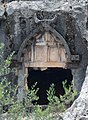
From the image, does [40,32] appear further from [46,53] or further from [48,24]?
[46,53]

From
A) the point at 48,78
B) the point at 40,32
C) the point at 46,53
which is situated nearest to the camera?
the point at 40,32

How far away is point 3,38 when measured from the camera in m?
11.3

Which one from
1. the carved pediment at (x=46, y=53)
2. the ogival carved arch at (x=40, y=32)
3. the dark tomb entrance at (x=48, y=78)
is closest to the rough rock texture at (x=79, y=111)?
the ogival carved arch at (x=40, y=32)

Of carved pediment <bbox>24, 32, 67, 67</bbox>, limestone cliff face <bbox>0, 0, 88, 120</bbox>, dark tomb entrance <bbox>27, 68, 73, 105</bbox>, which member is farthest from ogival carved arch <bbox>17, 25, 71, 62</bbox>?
dark tomb entrance <bbox>27, 68, 73, 105</bbox>

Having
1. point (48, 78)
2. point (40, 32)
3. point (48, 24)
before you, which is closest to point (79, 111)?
point (48, 24)

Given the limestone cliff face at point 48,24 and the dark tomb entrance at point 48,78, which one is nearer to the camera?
the limestone cliff face at point 48,24

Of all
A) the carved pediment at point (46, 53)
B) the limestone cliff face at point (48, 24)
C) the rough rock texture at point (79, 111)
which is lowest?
the rough rock texture at point (79, 111)

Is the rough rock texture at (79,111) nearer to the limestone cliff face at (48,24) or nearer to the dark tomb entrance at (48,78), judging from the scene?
the limestone cliff face at (48,24)

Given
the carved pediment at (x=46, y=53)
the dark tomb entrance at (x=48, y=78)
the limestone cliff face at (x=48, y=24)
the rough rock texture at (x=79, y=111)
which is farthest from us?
the dark tomb entrance at (x=48, y=78)

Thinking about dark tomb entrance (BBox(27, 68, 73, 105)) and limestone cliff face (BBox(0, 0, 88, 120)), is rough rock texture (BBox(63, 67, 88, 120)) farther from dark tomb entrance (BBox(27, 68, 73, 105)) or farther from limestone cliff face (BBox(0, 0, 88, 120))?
dark tomb entrance (BBox(27, 68, 73, 105))

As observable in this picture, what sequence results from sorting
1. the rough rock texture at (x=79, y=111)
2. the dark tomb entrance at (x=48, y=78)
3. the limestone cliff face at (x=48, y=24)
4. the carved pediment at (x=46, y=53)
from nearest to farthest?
1. the rough rock texture at (x=79, y=111)
2. the limestone cliff face at (x=48, y=24)
3. the carved pediment at (x=46, y=53)
4. the dark tomb entrance at (x=48, y=78)

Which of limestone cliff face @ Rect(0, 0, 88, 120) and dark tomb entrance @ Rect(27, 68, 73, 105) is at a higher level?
limestone cliff face @ Rect(0, 0, 88, 120)

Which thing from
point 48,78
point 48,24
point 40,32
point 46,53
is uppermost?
point 48,24

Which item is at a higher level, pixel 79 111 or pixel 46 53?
pixel 46 53
